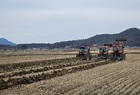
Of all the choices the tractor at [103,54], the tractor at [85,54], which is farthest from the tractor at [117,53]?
the tractor at [85,54]

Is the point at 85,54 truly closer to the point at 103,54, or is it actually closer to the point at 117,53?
the point at 103,54

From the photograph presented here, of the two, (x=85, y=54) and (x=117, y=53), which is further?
(x=85, y=54)

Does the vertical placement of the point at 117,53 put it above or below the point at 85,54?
above

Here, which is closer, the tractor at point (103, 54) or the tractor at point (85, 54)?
the tractor at point (103, 54)

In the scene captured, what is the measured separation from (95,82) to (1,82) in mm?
5173

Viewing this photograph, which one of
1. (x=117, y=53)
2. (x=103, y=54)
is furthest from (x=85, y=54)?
(x=117, y=53)

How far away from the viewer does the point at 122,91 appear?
51.5ft

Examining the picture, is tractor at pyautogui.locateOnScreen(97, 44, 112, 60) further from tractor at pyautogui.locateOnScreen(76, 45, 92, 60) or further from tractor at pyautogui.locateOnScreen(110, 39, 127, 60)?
tractor at pyautogui.locateOnScreen(76, 45, 92, 60)

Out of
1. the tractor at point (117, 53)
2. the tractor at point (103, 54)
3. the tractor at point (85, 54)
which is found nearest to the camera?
the tractor at point (117, 53)

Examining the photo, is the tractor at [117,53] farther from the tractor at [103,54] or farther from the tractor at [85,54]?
the tractor at [85,54]

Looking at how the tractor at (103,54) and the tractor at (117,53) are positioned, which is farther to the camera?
the tractor at (103,54)

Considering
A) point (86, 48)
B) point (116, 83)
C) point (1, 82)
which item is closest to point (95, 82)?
point (116, 83)

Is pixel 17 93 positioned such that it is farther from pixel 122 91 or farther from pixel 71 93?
pixel 122 91

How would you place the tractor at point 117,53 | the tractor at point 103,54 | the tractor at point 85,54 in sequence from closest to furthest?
the tractor at point 117,53 → the tractor at point 103,54 → the tractor at point 85,54
